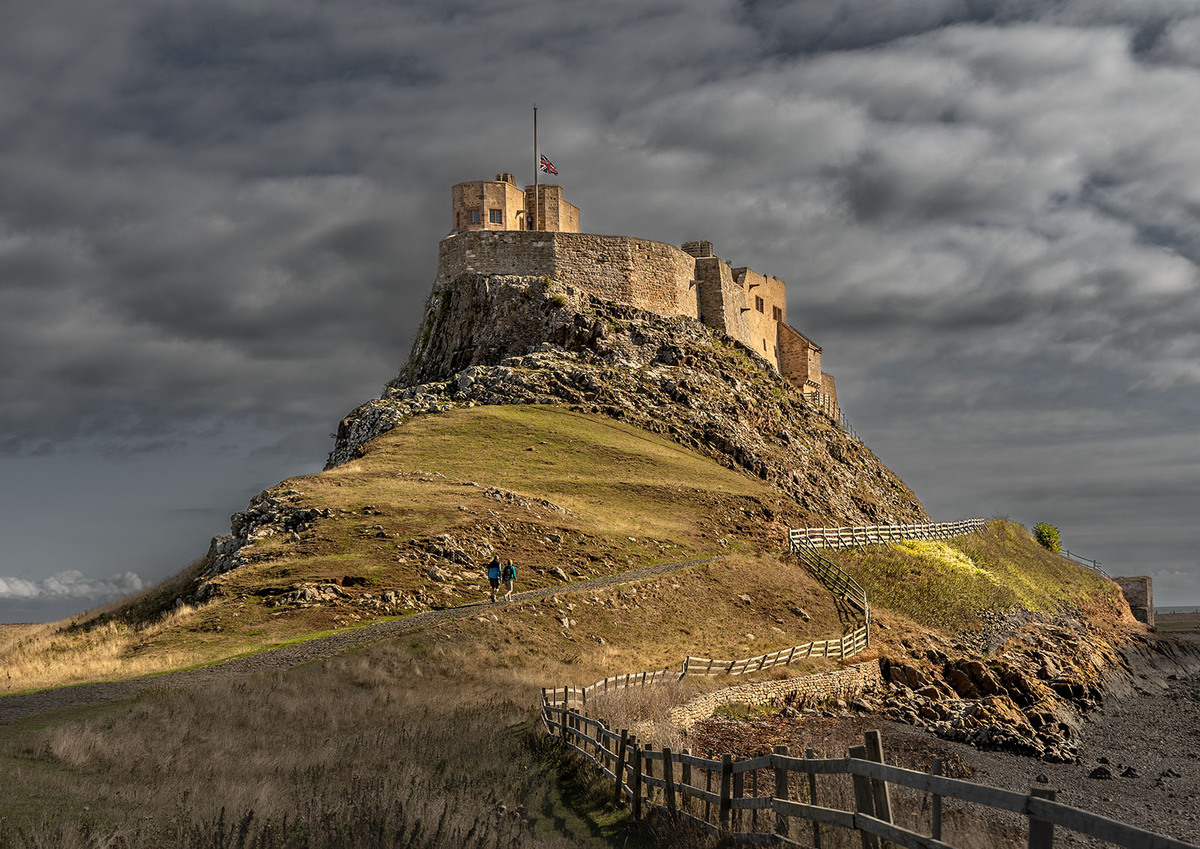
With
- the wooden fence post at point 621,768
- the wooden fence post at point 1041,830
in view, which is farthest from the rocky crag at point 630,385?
the wooden fence post at point 1041,830

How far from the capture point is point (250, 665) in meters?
25.5

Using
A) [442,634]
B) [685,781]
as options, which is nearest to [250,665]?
[442,634]

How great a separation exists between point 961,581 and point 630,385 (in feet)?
91.2

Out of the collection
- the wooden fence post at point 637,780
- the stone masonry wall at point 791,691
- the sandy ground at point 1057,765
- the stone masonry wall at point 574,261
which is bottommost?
the sandy ground at point 1057,765

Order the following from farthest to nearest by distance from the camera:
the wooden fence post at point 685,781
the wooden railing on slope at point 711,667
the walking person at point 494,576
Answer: the walking person at point 494,576 → the wooden railing on slope at point 711,667 → the wooden fence post at point 685,781

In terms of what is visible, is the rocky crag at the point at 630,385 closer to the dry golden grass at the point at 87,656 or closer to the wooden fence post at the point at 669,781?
the dry golden grass at the point at 87,656

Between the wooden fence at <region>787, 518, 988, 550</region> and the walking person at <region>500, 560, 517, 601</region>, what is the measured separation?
1777 centimetres

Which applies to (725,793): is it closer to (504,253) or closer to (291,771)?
(291,771)

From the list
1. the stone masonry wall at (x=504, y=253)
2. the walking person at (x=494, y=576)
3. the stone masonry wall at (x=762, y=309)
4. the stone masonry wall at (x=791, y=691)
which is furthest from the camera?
the stone masonry wall at (x=762, y=309)

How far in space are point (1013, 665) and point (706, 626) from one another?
13593mm

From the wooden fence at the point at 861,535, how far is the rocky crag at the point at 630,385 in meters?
5.57

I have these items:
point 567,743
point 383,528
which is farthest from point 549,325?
point 567,743

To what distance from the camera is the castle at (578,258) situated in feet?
256

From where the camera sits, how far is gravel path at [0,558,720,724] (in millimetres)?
20734
